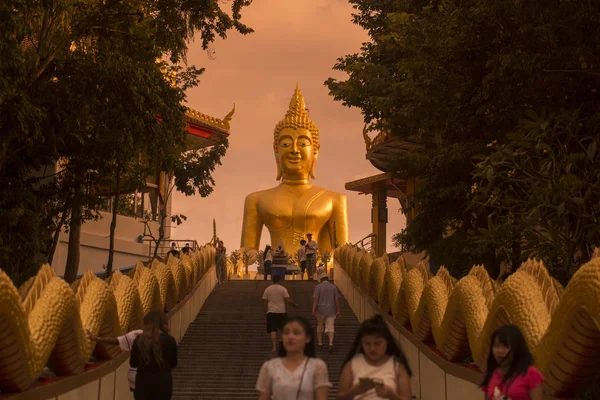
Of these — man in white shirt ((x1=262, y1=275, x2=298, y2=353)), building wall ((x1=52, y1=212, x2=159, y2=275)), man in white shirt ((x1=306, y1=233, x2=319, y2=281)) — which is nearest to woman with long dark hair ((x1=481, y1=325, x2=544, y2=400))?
man in white shirt ((x1=262, y1=275, x2=298, y2=353))

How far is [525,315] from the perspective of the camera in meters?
7.56

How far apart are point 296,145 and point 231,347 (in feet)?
55.7

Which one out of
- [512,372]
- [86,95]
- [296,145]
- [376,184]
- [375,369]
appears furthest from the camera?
[376,184]

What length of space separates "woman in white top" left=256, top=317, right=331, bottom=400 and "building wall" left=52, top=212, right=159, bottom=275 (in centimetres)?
2321

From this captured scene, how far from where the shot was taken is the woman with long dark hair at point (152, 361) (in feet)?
22.3

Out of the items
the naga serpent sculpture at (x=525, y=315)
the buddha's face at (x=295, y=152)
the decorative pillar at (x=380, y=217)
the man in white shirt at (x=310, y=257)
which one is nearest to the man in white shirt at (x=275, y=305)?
the naga serpent sculpture at (x=525, y=315)

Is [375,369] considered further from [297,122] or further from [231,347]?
[297,122]

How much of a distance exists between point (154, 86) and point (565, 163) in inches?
288

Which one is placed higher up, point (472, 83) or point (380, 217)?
point (380, 217)

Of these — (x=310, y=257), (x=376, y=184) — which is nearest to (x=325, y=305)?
(x=310, y=257)

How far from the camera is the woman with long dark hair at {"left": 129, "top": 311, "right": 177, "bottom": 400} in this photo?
6805 millimetres

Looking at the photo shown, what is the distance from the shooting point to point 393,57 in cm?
2480

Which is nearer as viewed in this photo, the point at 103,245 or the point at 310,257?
the point at 310,257

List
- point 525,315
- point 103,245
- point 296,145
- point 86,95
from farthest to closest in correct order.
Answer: point 296,145 → point 103,245 → point 86,95 → point 525,315
